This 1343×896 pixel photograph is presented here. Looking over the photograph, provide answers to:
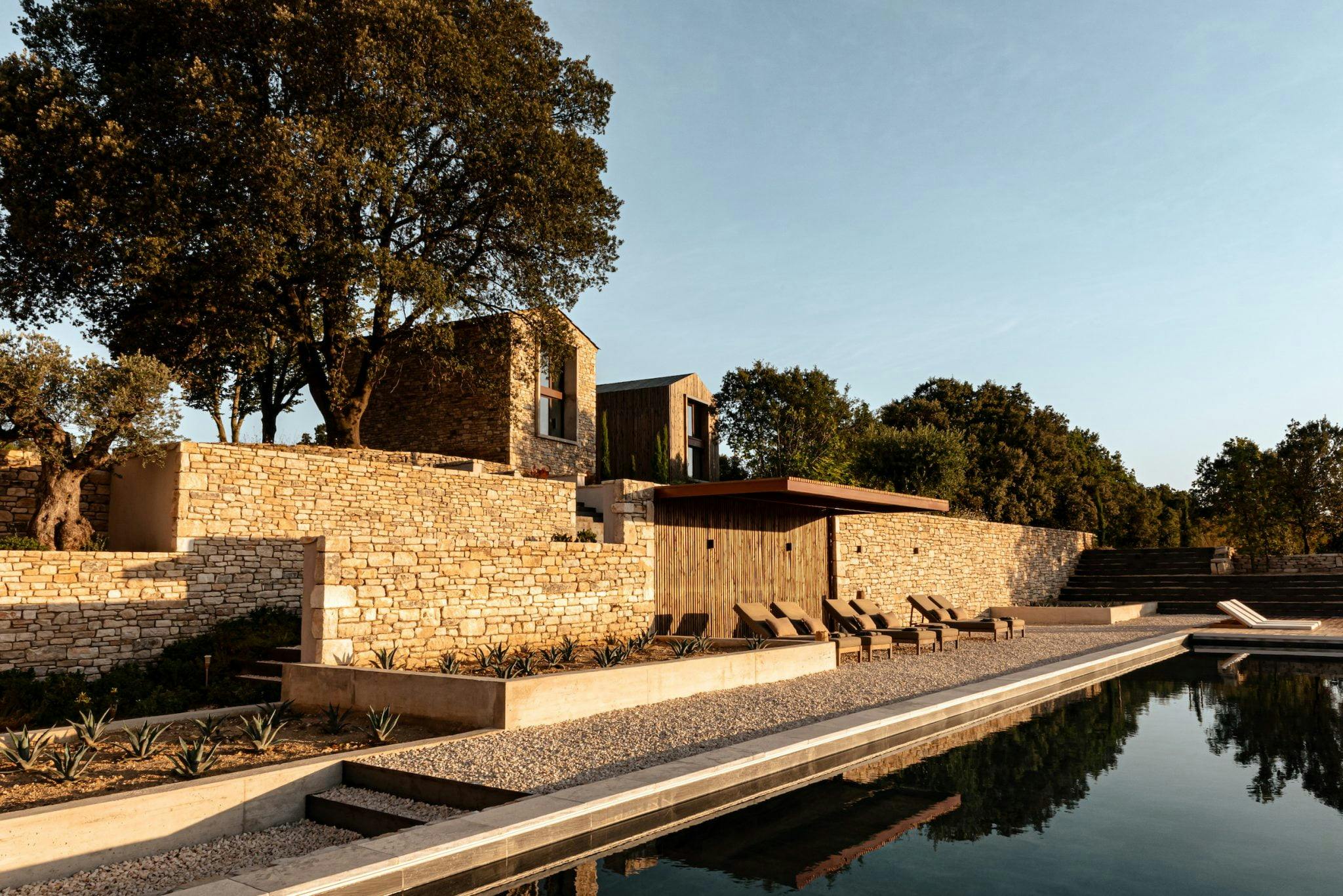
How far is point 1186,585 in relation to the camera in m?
26.2

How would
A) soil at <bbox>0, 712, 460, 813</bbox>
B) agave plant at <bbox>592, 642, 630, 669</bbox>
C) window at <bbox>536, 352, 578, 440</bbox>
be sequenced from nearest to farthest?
soil at <bbox>0, 712, 460, 813</bbox>, agave plant at <bbox>592, 642, 630, 669</bbox>, window at <bbox>536, 352, 578, 440</bbox>

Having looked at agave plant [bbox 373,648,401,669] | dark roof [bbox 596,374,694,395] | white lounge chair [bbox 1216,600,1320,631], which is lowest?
white lounge chair [bbox 1216,600,1320,631]

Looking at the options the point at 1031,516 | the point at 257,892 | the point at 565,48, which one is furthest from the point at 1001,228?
the point at 1031,516

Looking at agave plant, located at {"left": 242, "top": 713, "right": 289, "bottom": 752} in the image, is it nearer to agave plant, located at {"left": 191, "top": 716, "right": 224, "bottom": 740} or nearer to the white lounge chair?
agave plant, located at {"left": 191, "top": 716, "right": 224, "bottom": 740}

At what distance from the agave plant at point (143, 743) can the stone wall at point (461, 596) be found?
2071 millimetres

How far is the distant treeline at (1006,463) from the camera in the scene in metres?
26.5

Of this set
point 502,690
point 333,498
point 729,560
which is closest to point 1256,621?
point 729,560

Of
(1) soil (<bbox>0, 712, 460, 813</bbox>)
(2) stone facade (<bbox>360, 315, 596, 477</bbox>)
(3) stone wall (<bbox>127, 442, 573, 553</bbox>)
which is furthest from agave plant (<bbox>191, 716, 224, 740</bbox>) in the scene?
(2) stone facade (<bbox>360, 315, 596, 477</bbox>)

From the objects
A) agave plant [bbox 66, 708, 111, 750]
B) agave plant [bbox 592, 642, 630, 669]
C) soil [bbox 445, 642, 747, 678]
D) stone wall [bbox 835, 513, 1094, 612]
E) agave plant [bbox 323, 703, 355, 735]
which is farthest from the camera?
stone wall [bbox 835, 513, 1094, 612]

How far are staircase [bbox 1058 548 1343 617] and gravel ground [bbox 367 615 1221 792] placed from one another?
50.3ft

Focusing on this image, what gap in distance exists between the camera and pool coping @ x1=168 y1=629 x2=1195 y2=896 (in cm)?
391

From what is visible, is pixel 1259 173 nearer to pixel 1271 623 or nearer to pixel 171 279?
pixel 1271 623

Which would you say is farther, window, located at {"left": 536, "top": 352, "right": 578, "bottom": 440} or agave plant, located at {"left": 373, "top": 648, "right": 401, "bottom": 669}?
window, located at {"left": 536, "top": 352, "right": 578, "bottom": 440}

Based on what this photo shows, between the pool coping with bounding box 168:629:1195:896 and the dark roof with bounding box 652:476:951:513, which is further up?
the dark roof with bounding box 652:476:951:513
